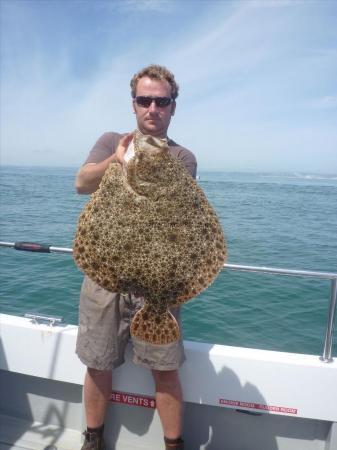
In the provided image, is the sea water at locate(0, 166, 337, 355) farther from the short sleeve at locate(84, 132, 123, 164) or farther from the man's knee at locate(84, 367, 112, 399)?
the short sleeve at locate(84, 132, 123, 164)

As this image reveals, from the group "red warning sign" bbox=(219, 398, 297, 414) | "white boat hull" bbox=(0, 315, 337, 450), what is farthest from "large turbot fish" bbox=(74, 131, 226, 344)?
"red warning sign" bbox=(219, 398, 297, 414)

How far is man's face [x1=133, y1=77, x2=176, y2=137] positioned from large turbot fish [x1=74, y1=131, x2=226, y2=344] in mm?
467

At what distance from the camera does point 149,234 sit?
226 centimetres

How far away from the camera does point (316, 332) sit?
930 centimetres

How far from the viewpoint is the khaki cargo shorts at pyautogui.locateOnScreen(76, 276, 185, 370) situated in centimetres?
305

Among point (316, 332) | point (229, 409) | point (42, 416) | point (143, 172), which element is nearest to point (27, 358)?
point (42, 416)

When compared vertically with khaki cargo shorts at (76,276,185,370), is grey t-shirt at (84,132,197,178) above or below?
above

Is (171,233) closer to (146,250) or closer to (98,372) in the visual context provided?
(146,250)

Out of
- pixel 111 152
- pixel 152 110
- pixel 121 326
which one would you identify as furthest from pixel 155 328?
pixel 152 110

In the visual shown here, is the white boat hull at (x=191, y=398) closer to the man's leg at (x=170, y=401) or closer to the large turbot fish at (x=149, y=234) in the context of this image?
the man's leg at (x=170, y=401)

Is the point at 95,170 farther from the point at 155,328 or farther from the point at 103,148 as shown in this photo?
the point at 155,328

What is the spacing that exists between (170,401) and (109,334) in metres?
0.78

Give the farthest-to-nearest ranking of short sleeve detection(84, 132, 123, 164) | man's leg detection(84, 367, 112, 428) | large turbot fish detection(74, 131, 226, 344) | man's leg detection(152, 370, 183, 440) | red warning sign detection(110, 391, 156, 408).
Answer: red warning sign detection(110, 391, 156, 408) → man's leg detection(84, 367, 112, 428) → man's leg detection(152, 370, 183, 440) → short sleeve detection(84, 132, 123, 164) → large turbot fish detection(74, 131, 226, 344)

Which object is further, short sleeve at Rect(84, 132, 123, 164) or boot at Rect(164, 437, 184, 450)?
boot at Rect(164, 437, 184, 450)
